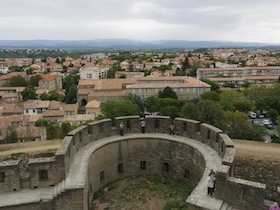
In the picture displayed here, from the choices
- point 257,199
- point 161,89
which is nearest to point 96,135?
point 257,199

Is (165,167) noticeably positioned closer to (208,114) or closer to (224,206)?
(224,206)

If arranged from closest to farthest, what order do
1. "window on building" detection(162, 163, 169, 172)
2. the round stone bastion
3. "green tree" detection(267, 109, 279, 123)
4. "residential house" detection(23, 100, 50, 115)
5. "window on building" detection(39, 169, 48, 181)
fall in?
the round stone bastion
"window on building" detection(39, 169, 48, 181)
"window on building" detection(162, 163, 169, 172)
"green tree" detection(267, 109, 279, 123)
"residential house" detection(23, 100, 50, 115)

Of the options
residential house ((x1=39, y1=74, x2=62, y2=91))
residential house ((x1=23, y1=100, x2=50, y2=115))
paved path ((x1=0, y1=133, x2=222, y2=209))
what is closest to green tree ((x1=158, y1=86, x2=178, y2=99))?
residential house ((x1=23, y1=100, x2=50, y2=115))

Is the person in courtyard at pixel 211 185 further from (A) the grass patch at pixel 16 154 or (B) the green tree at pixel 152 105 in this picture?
(B) the green tree at pixel 152 105

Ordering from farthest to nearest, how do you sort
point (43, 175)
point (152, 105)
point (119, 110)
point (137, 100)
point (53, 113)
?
1. point (137, 100)
2. point (152, 105)
3. point (53, 113)
4. point (119, 110)
5. point (43, 175)

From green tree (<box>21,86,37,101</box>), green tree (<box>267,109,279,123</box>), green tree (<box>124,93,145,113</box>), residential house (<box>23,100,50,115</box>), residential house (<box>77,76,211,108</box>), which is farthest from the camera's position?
green tree (<box>21,86,37,101</box>)

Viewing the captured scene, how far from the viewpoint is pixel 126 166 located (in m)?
11.6

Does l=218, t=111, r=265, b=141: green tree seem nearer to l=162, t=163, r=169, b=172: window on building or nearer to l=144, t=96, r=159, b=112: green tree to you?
l=162, t=163, r=169, b=172: window on building

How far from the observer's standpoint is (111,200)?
994 cm

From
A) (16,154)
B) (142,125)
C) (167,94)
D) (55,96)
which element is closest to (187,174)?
(142,125)

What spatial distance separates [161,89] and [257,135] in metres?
37.1

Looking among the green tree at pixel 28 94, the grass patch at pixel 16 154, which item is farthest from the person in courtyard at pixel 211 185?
the green tree at pixel 28 94

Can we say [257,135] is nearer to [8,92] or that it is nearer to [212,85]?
[212,85]

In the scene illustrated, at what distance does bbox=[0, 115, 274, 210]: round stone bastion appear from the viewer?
277 inches
